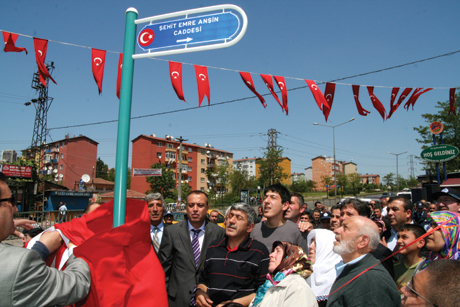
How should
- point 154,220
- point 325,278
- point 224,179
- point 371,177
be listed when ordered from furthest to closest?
point 371,177
point 224,179
point 154,220
point 325,278

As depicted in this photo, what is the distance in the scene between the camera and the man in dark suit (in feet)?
10.5

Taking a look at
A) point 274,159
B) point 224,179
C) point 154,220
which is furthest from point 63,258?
point 224,179

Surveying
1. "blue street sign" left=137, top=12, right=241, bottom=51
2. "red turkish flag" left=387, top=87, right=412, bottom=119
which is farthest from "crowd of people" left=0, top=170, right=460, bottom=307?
"red turkish flag" left=387, top=87, right=412, bottom=119

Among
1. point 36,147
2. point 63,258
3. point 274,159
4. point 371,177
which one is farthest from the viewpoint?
point 371,177

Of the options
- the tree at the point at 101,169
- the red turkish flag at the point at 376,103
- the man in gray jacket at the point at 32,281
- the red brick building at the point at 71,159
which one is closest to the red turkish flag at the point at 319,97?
the red turkish flag at the point at 376,103

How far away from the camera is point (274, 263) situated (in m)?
2.47

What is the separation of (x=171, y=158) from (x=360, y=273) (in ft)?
203

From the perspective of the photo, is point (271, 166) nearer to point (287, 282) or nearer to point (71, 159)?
point (287, 282)

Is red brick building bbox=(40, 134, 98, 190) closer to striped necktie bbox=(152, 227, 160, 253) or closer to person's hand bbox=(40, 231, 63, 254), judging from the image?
striped necktie bbox=(152, 227, 160, 253)

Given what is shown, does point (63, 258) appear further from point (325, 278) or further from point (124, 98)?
point (325, 278)

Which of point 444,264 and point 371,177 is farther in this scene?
point 371,177

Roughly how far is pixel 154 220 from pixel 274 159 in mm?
33646

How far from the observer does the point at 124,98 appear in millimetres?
2188

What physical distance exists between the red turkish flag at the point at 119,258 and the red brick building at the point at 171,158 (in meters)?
55.0
